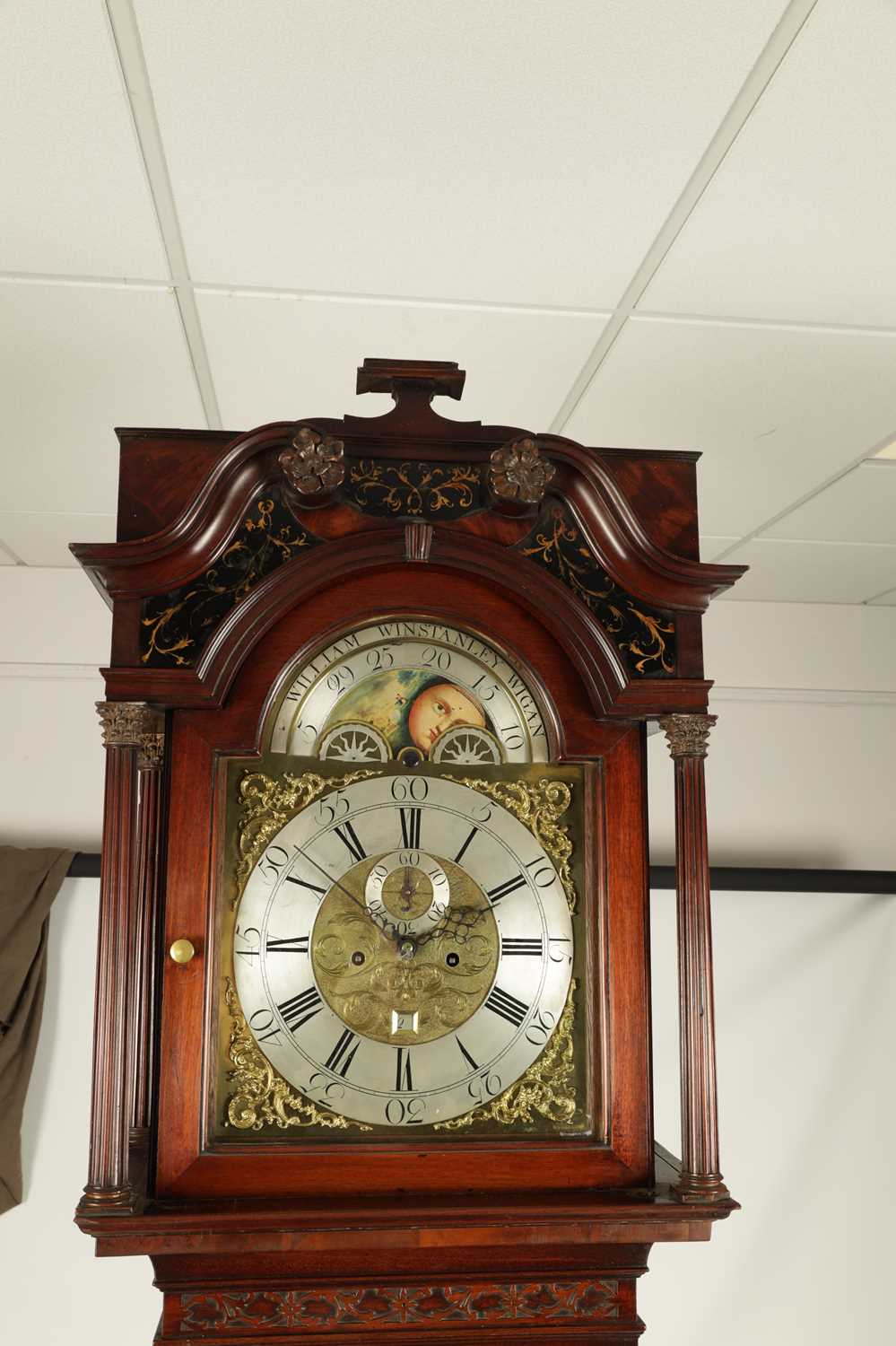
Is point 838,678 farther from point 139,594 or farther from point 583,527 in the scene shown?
point 139,594

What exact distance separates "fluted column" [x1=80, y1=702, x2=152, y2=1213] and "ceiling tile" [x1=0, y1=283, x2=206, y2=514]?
0.68 metres

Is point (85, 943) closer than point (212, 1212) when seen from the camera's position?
No

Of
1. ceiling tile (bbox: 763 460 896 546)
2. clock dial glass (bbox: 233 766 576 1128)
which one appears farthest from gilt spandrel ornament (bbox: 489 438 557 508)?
ceiling tile (bbox: 763 460 896 546)

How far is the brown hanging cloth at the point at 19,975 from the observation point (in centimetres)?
288

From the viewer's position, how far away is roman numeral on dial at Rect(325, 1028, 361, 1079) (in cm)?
122

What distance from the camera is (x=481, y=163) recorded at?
128cm

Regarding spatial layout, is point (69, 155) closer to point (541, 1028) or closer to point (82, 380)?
point (82, 380)

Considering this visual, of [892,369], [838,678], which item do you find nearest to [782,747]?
[838,678]

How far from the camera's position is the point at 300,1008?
4.02ft

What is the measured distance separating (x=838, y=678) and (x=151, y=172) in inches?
103

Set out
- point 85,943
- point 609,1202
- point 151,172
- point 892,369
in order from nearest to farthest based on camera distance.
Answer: point 609,1202
point 151,172
point 892,369
point 85,943

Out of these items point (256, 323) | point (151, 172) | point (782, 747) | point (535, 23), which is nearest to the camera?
point (535, 23)

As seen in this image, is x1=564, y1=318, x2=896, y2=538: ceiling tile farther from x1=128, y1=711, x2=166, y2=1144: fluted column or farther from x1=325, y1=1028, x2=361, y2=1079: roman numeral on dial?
x1=325, y1=1028, x2=361, y2=1079: roman numeral on dial

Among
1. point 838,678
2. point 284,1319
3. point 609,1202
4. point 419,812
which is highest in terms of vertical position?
point 838,678
